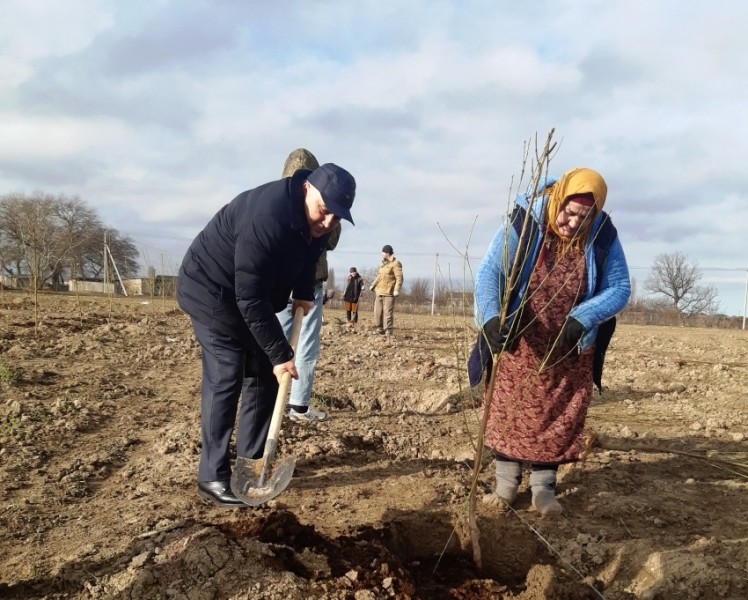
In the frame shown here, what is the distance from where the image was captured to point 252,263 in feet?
7.68

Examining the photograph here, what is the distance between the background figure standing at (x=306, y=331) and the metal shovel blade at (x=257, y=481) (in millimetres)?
1140

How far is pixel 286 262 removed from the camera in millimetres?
2467

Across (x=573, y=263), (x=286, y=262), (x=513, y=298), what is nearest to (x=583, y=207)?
(x=573, y=263)

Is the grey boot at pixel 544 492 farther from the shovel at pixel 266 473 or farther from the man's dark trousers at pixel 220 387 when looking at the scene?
the man's dark trousers at pixel 220 387

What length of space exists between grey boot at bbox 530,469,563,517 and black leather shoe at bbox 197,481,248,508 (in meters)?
1.42

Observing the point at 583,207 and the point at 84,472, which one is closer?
the point at 583,207

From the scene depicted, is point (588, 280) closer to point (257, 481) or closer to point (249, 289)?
point (249, 289)

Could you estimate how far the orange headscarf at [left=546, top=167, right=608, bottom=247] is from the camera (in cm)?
234

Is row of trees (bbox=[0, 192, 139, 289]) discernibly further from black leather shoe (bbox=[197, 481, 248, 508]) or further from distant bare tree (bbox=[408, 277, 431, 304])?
black leather shoe (bbox=[197, 481, 248, 508])

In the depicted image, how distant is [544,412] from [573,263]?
2.40ft

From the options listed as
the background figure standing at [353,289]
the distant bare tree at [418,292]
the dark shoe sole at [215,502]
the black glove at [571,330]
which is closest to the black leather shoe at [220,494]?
the dark shoe sole at [215,502]

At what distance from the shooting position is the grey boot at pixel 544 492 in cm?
274

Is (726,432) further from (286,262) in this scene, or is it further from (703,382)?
(286,262)

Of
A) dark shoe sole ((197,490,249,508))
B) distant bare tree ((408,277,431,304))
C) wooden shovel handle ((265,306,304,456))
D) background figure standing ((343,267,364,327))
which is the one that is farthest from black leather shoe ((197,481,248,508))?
distant bare tree ((408,277,431,304))
